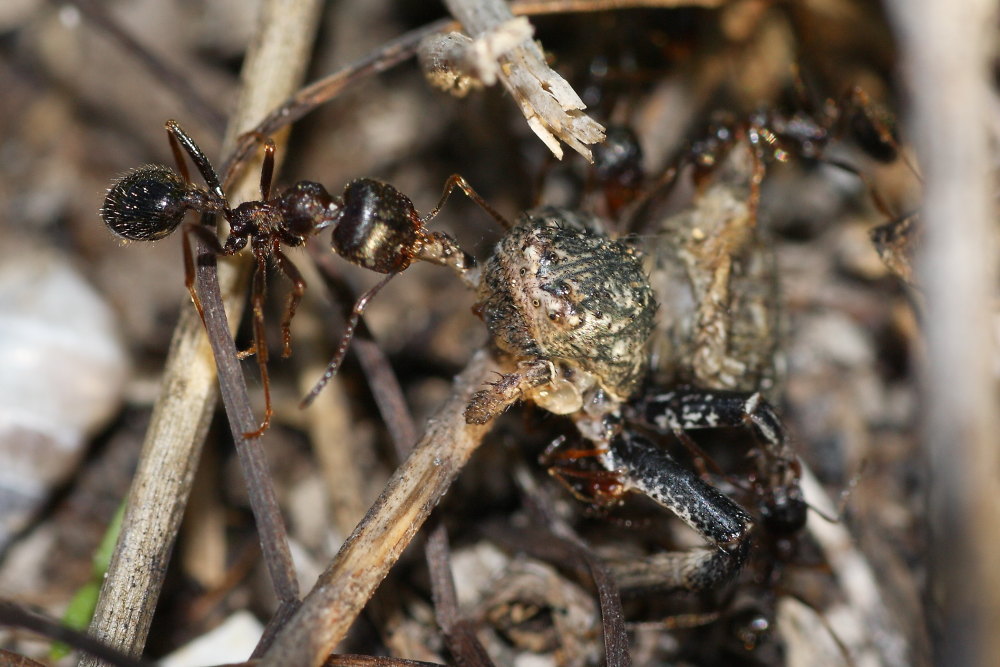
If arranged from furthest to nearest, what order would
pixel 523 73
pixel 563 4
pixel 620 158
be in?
1. pixel 620 158
2. pixel 563 4
3. pixel 523 73

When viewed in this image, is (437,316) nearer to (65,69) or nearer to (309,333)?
(309,333)

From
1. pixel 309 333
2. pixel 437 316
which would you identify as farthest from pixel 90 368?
pixel 437 316

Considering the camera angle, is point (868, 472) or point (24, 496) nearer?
point (24, 496)

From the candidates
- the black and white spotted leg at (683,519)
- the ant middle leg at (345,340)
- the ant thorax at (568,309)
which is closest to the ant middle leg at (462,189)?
the ant thorax at (568,309)

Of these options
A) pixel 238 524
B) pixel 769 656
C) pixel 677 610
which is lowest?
pixel 769 656

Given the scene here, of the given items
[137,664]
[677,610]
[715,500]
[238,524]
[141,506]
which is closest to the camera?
[137,664]

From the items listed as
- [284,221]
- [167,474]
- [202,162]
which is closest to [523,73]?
[284,221]

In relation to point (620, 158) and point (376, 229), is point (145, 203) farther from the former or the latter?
point (620, 158)
